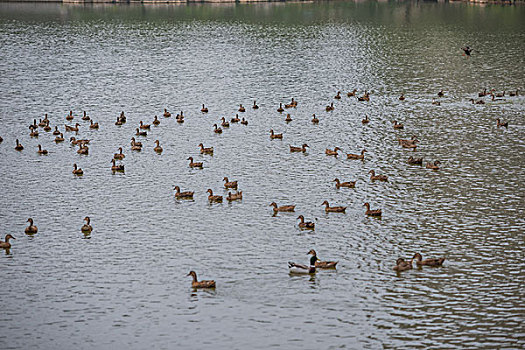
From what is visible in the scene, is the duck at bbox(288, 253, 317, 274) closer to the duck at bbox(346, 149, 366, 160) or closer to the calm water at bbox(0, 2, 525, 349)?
the calm water at bbox(0, 2, 525, 349)

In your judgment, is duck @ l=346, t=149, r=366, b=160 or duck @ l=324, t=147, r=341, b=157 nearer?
duck @ l=346, t=149, r=366, b=160

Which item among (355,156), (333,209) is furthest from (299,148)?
(333,209)

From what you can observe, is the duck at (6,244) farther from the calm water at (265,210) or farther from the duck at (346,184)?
the duck at (346,184)

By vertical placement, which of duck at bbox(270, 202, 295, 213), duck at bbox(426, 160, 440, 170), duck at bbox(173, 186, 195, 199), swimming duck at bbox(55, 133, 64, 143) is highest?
swimming duck at bbox(55, 133, 64, 143)

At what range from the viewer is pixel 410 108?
210ft

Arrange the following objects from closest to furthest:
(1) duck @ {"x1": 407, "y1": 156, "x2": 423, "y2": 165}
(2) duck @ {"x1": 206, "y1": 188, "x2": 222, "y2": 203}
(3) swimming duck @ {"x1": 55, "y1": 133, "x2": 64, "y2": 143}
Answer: (2) duck @ {"x1": 206, "y1": 188, "x2": 222, "y2": 203}, (1) duck @ {"x1": 407, "y1": 156, "x2": 423, "y2": 165}, (3) swimming duck @ {"x1": 55, "y1": 133, "x2": 64, "y2": 143}

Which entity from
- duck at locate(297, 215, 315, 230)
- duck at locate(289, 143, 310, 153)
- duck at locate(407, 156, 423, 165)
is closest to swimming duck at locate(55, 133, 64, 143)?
duck at locate(289, 143, 310, 153)

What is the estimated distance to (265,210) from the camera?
41000mm

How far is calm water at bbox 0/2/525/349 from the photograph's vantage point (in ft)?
96.2

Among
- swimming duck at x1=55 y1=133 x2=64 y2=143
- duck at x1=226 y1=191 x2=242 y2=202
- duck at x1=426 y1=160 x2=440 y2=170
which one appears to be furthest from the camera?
swimming duck at x1=55 y1=133 x2=64 y2=143

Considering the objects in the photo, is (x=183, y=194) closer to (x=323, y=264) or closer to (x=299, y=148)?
(x=299, y=148)

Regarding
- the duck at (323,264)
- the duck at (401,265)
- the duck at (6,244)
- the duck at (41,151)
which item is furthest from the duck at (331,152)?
the duck at (6,244)

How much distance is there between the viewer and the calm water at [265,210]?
29.3 meters

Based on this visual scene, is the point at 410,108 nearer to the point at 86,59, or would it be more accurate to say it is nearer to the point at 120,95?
the point at 120,95
